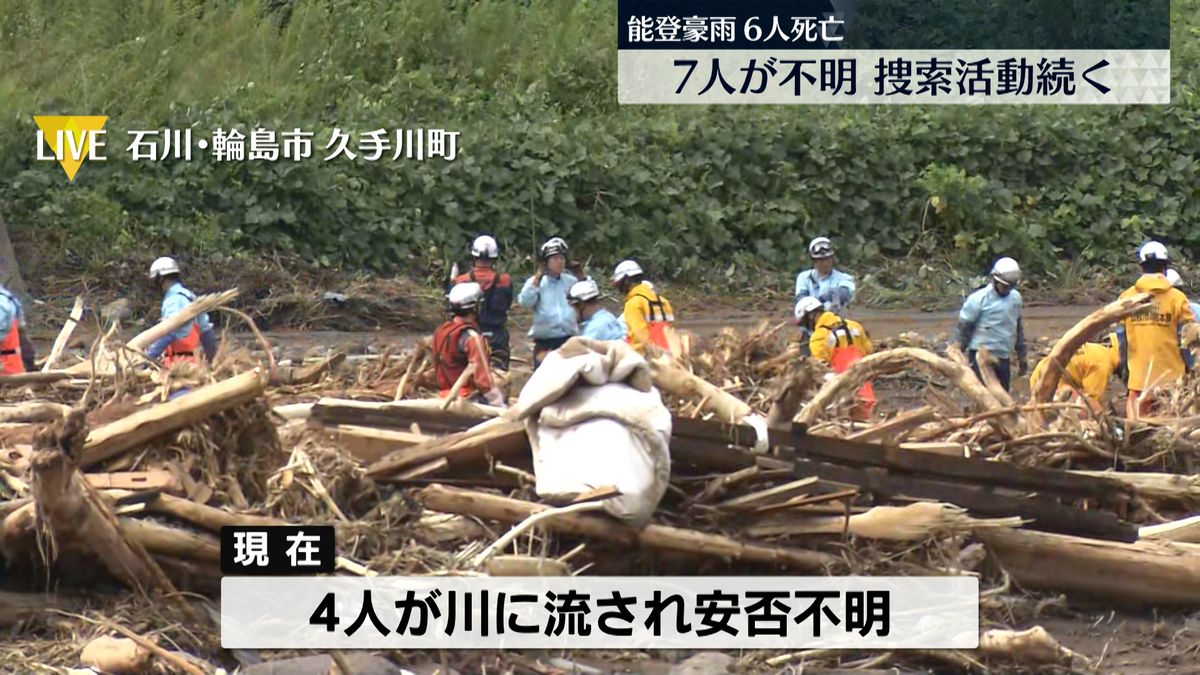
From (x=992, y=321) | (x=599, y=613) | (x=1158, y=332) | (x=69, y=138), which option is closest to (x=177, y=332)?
(x=599, y=613)

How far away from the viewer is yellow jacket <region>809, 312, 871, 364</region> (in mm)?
12492

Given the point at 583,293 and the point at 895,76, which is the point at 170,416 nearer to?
the point at 583,293

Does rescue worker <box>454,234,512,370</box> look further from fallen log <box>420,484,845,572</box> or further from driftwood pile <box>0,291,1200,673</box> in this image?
fallen log <box>420,484,845,572</box>

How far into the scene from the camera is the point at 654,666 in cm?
752

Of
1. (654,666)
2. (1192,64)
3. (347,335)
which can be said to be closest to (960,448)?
(654,666)

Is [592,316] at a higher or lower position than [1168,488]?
higher

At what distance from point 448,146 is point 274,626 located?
626 inches

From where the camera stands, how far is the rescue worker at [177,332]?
11047mm

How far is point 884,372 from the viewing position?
9.70m

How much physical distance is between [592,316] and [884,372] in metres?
3.93

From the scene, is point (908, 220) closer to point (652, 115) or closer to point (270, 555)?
point (652, 115)

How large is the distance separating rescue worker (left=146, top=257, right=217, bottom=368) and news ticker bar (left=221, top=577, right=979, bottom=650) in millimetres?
3017

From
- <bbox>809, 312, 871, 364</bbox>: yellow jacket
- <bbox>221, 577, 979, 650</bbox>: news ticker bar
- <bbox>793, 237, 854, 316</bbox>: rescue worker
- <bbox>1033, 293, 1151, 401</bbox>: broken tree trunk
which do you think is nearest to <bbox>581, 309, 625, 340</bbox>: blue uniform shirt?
<bbox>809, 312, 871, 364</bbox>: yellow jacket

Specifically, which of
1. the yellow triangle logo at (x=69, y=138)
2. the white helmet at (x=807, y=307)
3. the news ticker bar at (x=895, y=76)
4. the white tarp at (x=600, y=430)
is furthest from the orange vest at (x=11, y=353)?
the news ticker bar at (x=895, y=76)
